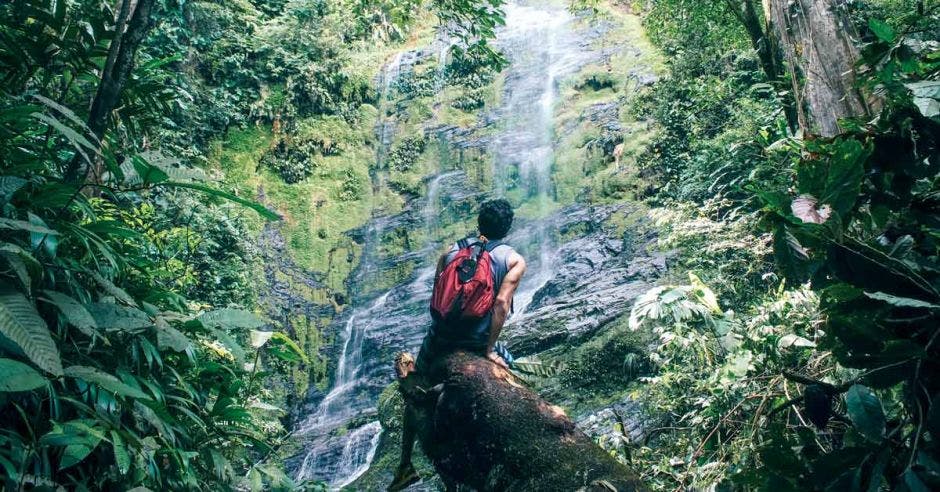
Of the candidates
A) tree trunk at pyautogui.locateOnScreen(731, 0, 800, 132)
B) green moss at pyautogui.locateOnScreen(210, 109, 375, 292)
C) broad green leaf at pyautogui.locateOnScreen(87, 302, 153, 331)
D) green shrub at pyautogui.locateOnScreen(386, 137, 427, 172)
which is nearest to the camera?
broad green leaf at pyautogui.locateOnScreen(87, 302, 153, 331)

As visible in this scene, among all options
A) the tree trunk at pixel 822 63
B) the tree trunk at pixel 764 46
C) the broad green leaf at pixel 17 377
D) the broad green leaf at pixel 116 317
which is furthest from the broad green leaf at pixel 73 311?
the tree trunk at pixel 764 46

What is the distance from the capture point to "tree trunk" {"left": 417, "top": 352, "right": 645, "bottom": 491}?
2268 mm

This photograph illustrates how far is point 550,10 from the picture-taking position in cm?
1527

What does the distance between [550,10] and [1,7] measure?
572 inches

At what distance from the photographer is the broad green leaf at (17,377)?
1358mm

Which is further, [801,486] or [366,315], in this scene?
[366,315]

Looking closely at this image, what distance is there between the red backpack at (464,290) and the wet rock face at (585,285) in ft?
15.2

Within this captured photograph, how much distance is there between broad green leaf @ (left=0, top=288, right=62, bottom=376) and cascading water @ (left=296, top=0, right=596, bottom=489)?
6.52m

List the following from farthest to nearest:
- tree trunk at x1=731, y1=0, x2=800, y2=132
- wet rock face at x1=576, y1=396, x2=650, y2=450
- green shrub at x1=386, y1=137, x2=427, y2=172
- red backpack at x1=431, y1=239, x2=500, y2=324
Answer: green shrub at x1=386, y1=137, x2=427, y2=172
tree trunk at x1=731, y1=0, x2=800, y2=132
wet rock face at x1=576, y1=396, x2=650, y2=450
red backpack at x1=431, y1=239, x2=500, y2=324

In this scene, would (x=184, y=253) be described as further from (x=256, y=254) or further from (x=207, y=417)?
(x=207, y=417)

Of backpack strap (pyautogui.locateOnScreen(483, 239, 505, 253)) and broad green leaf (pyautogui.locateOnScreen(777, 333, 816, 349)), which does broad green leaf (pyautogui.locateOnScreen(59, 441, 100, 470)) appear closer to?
backpack strap (pyautogui.locateOnScreen(483, 239, 505, 253))

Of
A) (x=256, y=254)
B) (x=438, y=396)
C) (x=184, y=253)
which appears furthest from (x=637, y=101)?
(x=438, y=396)

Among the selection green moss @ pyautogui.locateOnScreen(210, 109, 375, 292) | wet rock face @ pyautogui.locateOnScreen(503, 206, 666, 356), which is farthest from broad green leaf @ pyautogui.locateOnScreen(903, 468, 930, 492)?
green moss @ pyautogui.locateOnScreen(210, 109, 375, 292)

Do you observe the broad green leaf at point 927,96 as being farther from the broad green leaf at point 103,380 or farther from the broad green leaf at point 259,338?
the broad green leaf at point 259,338
